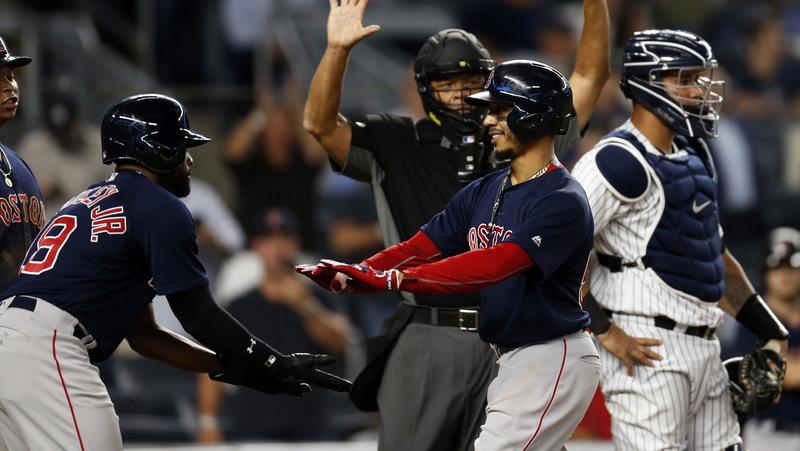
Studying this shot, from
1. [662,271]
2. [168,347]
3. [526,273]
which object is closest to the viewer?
[526,273]

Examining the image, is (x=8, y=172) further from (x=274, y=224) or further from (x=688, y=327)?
(x=274, y=224)

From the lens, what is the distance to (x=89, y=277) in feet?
9.24

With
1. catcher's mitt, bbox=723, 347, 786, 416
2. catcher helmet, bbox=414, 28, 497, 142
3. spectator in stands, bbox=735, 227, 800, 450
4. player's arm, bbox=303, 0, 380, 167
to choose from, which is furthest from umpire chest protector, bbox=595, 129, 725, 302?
spectator in stands, bbox=735, 227, 800, 450

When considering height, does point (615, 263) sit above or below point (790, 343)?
above

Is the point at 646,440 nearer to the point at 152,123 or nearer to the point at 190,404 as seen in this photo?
the point at 152,123

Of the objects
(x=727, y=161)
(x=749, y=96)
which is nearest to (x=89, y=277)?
(x=727, y=161)

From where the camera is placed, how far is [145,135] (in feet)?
9.84

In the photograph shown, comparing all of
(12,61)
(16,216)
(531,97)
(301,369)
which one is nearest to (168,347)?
(301,369)

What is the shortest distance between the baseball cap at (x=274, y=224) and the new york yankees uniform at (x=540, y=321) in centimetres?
433

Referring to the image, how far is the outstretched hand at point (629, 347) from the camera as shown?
3.37m

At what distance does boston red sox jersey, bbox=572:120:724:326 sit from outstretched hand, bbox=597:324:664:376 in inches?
4.3

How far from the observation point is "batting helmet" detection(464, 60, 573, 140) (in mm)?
2789

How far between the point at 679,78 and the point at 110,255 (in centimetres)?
232

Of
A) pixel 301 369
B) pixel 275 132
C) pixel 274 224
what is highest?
pixel 301 369
